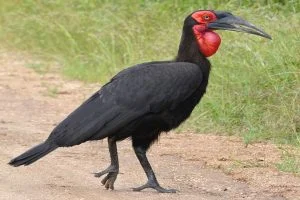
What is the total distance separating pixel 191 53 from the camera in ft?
20.9

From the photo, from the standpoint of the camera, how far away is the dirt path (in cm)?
611

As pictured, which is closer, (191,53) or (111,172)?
(111,172)

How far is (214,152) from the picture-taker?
7504 millimetres

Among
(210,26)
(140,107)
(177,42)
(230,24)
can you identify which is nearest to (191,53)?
(210,26)

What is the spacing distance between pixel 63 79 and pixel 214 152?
399 cm

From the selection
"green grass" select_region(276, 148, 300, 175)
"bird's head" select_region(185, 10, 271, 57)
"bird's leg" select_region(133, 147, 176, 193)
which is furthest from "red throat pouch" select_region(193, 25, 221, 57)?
"green grass" select_region(276, 148, 300, 175)

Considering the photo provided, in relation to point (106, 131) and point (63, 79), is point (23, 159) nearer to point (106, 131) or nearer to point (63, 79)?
point (106, 131)

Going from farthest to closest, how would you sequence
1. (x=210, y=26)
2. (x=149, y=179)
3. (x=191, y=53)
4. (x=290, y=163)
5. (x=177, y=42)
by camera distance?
1. (x=177, y=42)
2. (x=290, y=163)
3. (x=210, y=26)
4. (x=191, y=53)
5. (x=149, y=179)

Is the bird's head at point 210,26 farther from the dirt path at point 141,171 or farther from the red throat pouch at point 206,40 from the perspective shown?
the dirt path at point 141,171

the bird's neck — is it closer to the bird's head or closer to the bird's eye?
the bird's head

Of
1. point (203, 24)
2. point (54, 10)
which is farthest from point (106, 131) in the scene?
point (54, 10)

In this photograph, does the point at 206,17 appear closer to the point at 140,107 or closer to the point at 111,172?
the point at 140,107

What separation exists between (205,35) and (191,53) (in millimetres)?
170

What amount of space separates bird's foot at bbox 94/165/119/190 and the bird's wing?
0.97 feet
